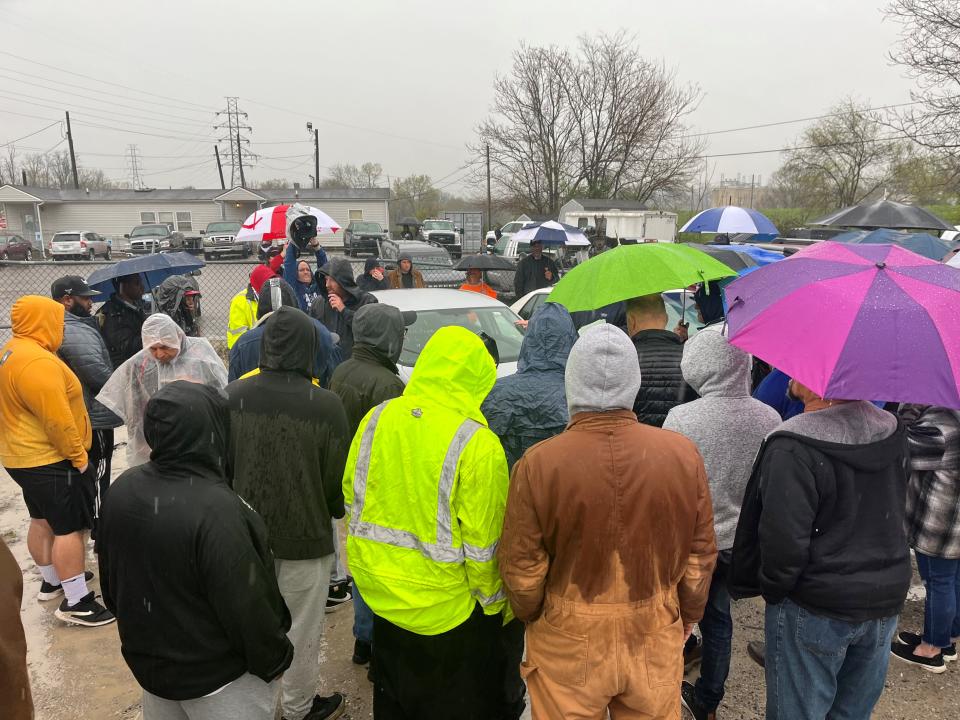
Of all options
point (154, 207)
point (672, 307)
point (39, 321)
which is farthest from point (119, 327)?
point (154, 207)

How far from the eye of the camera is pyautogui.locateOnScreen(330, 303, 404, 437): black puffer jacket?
323 centimetres

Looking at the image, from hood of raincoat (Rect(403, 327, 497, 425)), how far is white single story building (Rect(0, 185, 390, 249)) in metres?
40.4

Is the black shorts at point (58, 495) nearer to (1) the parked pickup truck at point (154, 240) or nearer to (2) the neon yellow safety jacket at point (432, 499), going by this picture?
(2) the neon yellow safety jacket at point (432, 499)

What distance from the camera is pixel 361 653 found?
331 cm

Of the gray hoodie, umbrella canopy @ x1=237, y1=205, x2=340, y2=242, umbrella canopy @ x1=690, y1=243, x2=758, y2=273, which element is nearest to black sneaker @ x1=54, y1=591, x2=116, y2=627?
the gray hoodie

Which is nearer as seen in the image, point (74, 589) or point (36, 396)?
point (36, 396)

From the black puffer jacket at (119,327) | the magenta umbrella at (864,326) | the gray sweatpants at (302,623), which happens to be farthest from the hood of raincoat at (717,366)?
the black puffer jacket at (119,327)

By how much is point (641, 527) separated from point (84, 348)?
12.2 feet

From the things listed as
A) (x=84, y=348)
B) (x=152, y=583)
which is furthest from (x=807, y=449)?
(x=84, y=348)

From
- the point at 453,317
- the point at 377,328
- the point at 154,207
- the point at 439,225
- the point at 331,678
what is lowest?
the point at 331,678

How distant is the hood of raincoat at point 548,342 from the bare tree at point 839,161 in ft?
121

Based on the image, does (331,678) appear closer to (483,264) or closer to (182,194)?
(483,264)

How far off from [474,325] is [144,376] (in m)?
2.99

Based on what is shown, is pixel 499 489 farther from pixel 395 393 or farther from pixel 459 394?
pixel 395 393
